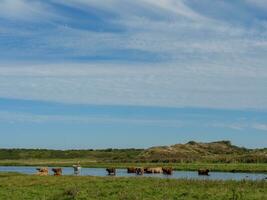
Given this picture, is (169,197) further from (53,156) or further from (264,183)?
(53,156)

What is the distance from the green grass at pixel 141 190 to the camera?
33.6m

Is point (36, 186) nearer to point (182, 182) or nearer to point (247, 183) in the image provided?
point (182, 182)

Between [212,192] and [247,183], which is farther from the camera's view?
[247,183]

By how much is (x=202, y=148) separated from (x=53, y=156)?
44.4m

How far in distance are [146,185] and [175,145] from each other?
358 feet

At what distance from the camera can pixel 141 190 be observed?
36.8 m

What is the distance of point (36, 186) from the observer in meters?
42.9

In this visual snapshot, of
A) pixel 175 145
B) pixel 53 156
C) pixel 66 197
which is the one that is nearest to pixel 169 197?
pixel 66 197

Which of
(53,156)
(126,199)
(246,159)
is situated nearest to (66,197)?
(126,199)

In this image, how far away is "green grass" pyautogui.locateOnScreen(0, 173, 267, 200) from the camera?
33625 millimetres

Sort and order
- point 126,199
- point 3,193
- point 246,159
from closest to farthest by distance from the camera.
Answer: point 126,199 < point 3,193 < point 246,159

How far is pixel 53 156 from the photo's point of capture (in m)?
166

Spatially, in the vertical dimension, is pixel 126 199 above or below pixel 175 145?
below

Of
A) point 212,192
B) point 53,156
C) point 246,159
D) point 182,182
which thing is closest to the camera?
point 212,192
